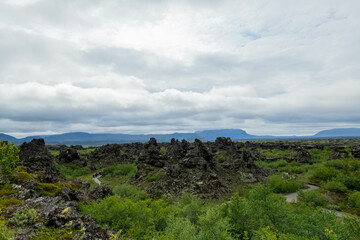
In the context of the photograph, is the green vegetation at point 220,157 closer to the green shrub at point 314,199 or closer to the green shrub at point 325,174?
the green shrub at point 325,174

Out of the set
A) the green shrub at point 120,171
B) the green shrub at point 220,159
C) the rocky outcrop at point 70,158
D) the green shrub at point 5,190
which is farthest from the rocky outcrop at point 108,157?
the green shrub at point 5,190

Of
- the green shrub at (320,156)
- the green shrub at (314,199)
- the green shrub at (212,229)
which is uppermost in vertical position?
the green shrub at (212,229)

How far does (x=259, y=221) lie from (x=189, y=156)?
90.6ft

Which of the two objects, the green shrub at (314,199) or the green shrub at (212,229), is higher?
the green shrub at (212,229)

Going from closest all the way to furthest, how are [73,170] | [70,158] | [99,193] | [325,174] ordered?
[99,193] < [325,174] < [73,170] < [70,158]

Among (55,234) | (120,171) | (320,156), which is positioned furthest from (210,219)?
(320,156)

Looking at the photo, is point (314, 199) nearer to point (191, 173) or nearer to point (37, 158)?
point (191, 173)

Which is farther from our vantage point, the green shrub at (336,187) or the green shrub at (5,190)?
the green shrub at (336,187)

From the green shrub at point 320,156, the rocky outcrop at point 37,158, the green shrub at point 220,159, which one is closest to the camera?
the rocky outcrop at point 37,158

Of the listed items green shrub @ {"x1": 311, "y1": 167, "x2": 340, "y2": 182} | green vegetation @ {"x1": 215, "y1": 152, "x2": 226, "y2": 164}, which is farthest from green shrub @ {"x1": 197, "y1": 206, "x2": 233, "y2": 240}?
green vegetation @ {"x1": 215, "y1": 152, "x2": 226, "y2": 164}

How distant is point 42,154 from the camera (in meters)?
52.1

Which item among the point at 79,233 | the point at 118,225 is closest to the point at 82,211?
the point at 118,225

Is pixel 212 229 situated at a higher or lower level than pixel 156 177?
higher

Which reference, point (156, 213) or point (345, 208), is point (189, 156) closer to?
point (156, 213)
